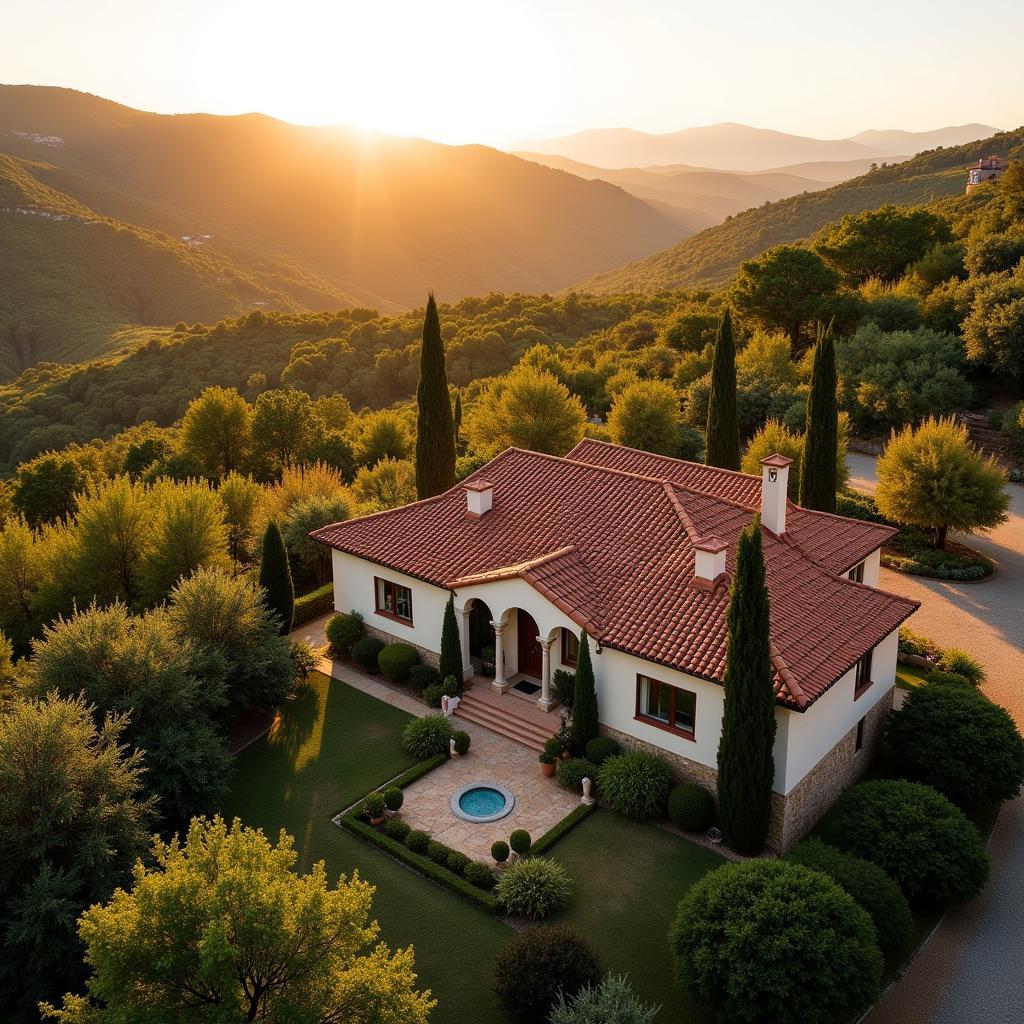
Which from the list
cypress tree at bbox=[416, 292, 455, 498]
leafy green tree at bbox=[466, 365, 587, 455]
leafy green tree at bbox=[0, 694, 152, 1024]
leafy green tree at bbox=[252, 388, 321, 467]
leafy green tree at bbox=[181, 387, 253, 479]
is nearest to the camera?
leafy green tree at bbox=[0, 694, 152, 1024]

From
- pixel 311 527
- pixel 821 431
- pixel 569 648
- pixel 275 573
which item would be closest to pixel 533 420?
pixel 311 527

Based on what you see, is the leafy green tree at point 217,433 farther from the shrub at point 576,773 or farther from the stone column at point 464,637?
the shrub at point 576,773

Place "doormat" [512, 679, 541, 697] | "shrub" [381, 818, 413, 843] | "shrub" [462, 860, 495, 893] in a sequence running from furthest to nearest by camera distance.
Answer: "doormat" [512, 679, 541, 697], "shrub" [381, 818, 413, 843], "shrub" [462, 860, 495, 893]

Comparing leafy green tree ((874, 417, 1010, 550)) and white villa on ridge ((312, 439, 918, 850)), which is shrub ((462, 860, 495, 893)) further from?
leafy green tree ((874, 417, 1010, 550))

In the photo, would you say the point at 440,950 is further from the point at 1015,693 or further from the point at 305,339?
the point at 305,339

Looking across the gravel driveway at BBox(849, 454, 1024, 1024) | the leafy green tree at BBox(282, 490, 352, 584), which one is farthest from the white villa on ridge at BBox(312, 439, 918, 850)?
the leafy green tree at BBox(282, 490, 352, 584)

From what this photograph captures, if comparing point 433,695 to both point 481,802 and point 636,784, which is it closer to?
point 481,802

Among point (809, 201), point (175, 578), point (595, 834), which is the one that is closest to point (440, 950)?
point (595, 834)
